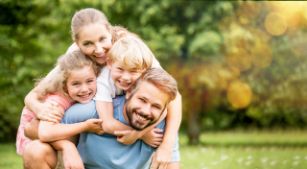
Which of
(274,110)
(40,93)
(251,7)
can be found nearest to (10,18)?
(251,7)

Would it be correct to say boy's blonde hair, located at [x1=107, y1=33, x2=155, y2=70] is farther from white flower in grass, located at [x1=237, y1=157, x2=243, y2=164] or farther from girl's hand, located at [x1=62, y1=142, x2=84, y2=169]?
white flower in grass, located at [x1=237, y1=157, x2=243, y2=164]

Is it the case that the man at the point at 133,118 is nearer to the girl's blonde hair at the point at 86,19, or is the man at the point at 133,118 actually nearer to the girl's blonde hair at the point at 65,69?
the girl's blonde hair at the point at 65,69

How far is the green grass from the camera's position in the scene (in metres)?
11.6

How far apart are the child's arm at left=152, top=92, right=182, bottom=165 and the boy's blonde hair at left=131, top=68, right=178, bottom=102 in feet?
0.82

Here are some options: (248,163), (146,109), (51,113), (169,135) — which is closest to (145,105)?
(146,109)

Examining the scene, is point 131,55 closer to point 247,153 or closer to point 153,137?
point 153,137

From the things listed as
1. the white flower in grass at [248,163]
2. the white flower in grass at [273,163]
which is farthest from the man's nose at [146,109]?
the white flower in grass at [248,163]

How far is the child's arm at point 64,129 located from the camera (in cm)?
433

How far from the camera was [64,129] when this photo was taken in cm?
436

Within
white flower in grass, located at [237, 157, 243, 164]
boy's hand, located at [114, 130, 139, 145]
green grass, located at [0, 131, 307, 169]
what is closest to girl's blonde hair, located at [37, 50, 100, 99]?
boy's hand, located at [114, 130, 139, 145]

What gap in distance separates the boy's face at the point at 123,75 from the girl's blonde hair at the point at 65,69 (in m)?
0.25

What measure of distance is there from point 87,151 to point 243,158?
347 inches

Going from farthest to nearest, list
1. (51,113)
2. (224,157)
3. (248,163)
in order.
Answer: (224,157) < (248,163) < (51,113)

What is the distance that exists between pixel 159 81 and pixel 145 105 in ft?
0.59
